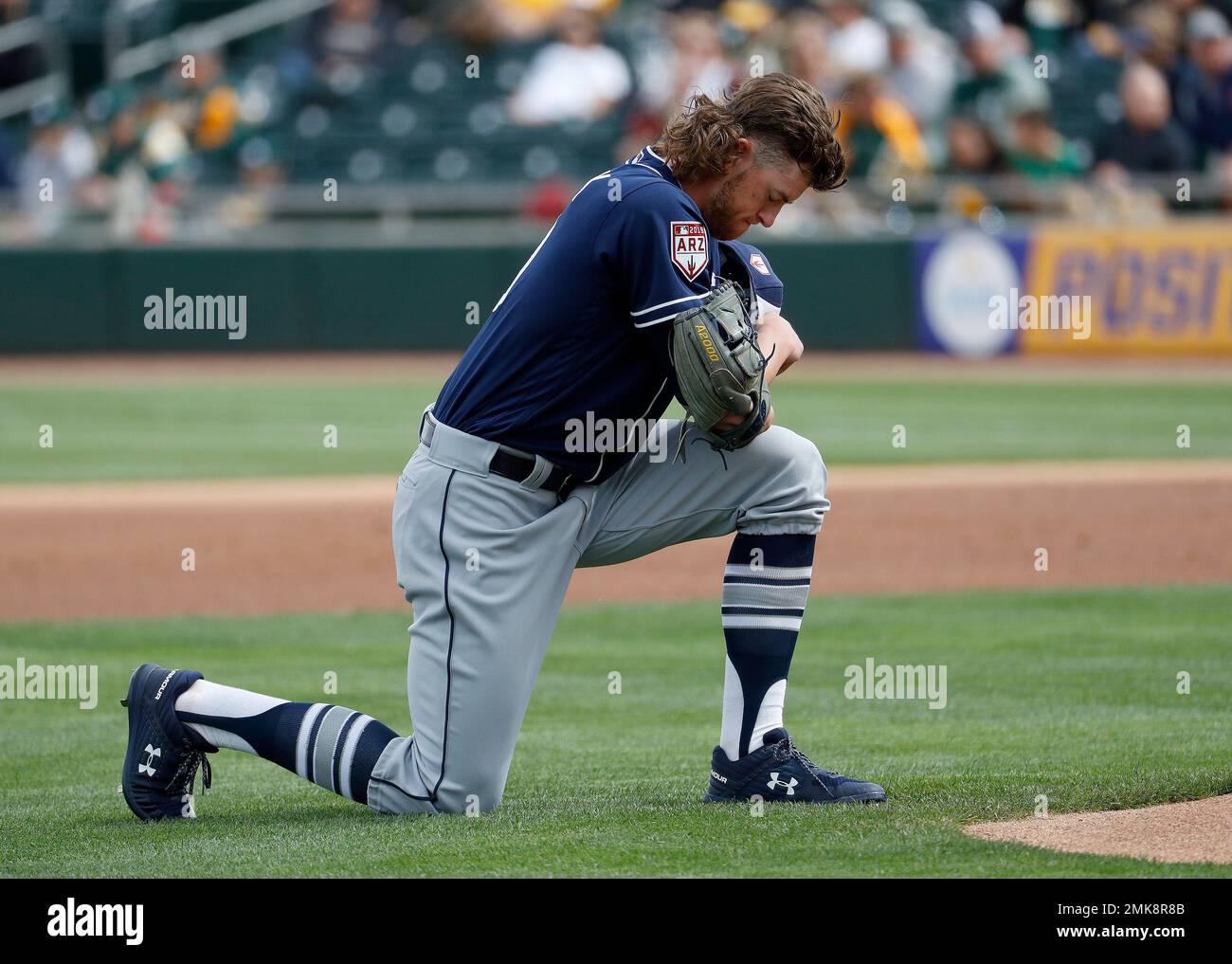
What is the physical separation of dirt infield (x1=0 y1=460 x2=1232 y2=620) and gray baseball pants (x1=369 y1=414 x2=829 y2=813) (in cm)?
390

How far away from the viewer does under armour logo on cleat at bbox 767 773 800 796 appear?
399cm

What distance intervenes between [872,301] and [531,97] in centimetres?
475

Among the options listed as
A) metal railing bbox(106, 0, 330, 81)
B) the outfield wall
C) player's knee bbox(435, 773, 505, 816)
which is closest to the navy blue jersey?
player's knee bbox(435, 773, 505, 816)

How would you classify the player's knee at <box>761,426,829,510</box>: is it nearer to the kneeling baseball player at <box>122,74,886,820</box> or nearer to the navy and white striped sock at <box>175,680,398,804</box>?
the kneeling baseball player at <box>122,74,886,820</box>

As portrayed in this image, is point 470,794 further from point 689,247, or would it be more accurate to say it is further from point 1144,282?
point 1144,282

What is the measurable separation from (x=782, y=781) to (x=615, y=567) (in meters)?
4.85

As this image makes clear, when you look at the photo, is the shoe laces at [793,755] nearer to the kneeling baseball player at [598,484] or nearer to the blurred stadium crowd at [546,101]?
the kneeling baseball player at [598,484]

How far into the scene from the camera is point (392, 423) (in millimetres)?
14266

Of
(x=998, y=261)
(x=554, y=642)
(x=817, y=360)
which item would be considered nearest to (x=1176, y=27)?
(x=998, y=261)

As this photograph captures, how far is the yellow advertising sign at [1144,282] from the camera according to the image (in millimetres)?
16969

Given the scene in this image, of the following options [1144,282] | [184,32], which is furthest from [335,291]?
[1144,282]

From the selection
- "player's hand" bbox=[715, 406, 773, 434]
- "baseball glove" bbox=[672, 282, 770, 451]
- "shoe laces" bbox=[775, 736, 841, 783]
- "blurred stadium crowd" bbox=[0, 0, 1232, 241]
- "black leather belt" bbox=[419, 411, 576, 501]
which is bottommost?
"shoe laces" bbox=[775, 736, 841, 783]

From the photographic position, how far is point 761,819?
3777 mm
